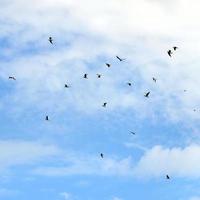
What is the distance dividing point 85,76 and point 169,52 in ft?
55.8

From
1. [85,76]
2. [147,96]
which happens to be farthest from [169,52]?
[85,76]

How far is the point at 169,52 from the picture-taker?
68312 mm

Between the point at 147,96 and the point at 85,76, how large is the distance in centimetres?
1250

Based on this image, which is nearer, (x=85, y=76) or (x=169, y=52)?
(x=169, y=52)

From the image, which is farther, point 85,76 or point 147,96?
point 85,76

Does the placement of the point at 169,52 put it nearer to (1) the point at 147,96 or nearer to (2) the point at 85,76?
(1) the point at 147,96

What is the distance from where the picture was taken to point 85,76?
80.3m

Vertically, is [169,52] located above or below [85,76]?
below

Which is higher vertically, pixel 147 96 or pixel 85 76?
pixel 85 76

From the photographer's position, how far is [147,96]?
238ft

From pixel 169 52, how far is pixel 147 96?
303 inches
